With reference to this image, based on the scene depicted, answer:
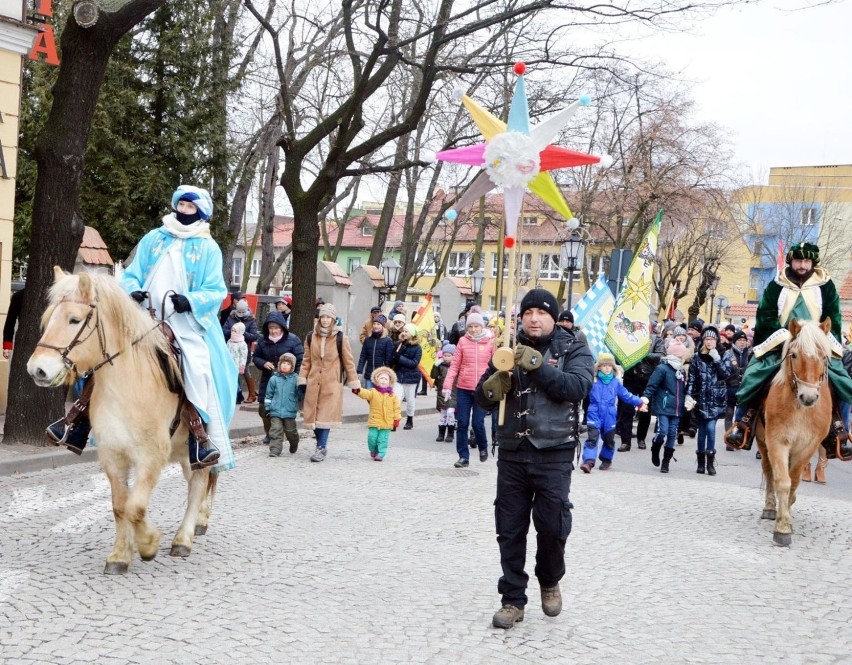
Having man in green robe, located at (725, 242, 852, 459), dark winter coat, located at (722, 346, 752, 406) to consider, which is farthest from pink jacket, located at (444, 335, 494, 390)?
man in green robe, located at (725, 242, 852, 459)

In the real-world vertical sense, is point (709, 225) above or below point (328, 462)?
above

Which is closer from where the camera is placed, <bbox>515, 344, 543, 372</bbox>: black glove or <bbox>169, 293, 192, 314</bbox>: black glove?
<bbox>515, 344, 543, 372</bbox>: black glove

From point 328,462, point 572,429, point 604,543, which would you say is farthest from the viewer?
point 328,462

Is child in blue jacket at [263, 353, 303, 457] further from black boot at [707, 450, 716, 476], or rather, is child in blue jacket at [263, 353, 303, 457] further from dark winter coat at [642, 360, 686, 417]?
black boot at [707, 450, 716, 476]

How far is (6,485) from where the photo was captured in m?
9.46

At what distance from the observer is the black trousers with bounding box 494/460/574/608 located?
5566 mm

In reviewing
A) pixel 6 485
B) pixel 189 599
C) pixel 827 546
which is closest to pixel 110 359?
pixel 189 599

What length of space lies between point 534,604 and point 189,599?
6.69ft

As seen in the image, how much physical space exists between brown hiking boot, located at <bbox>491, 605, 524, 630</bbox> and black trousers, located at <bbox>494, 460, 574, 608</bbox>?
33mm

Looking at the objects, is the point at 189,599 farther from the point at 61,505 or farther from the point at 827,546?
the point at 827,546

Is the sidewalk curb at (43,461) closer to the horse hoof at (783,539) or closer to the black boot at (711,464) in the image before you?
the horse hoof at (783,539)

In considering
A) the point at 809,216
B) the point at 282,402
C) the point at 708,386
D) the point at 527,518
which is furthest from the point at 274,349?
the point at 809,216

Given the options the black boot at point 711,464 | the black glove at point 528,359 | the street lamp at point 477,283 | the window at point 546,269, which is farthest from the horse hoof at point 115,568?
the window at point 546,269

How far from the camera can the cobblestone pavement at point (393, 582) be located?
16.8 feet
